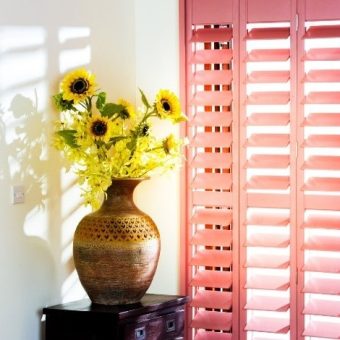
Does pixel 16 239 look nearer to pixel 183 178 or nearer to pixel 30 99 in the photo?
pixel 30 99

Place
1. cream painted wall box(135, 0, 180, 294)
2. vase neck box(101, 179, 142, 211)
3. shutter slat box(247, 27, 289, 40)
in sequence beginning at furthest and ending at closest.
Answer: cream painted wall box(135, 0, 180, 294), shutter slat box(247, 27, 289, 40), vase neck box(101, 179, 142, 211)

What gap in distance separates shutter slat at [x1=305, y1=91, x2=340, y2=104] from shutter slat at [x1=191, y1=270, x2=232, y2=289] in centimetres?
96

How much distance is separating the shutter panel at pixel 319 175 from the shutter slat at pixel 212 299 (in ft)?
1.22

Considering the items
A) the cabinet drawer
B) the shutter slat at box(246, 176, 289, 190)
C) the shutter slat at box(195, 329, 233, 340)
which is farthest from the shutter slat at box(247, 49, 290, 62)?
the shutter slat at box(195, 329, 233, 340)

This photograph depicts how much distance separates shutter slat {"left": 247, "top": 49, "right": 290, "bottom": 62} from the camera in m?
3.87

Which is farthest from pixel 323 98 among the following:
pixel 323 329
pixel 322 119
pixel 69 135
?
pixel 69 135

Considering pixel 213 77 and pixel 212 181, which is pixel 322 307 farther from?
pixel 213 77

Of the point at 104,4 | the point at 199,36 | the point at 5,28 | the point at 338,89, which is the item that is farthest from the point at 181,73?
the point at 5,28

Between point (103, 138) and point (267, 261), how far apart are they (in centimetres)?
108

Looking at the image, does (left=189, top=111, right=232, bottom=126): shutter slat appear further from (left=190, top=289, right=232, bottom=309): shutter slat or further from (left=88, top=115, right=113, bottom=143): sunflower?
(left=190, top=289, right=232, bottom=309): shutter slat

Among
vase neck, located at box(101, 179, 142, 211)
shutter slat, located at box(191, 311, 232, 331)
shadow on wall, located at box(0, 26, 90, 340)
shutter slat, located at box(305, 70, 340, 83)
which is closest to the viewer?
shadow on wall, located at box(0, 26, 90, 340)

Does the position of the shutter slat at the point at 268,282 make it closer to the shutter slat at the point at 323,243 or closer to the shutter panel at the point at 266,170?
the shutter panel at the point at 266,170

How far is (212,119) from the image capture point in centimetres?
400

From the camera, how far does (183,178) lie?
408 cm
